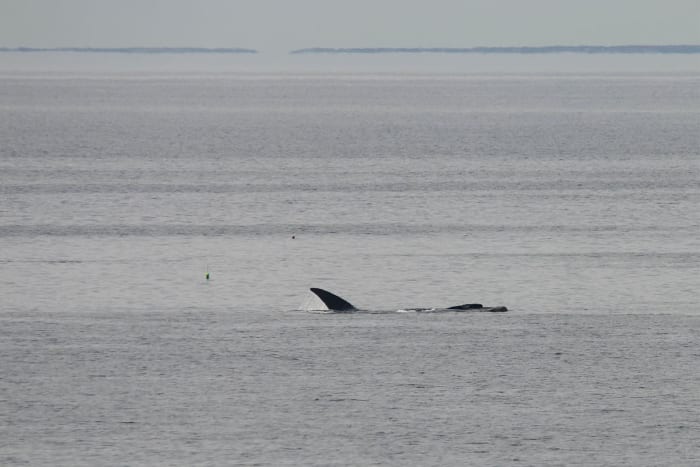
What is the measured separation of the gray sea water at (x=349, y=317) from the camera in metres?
18.5

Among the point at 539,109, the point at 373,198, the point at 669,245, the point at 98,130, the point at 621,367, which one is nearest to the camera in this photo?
the point at 621,367

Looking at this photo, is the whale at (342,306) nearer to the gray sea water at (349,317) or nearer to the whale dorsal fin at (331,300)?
the whale dorsal fin at (331,300)

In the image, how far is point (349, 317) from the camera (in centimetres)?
2692

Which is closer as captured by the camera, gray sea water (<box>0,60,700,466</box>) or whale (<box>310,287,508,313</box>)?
gray sea water (<box>0,60,700,466</box>)

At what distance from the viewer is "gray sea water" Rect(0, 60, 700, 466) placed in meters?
18.5

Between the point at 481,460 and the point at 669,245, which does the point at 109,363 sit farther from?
the point at 669,245

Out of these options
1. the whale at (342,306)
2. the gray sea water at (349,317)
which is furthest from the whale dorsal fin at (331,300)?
the gray sea water at (349,317)

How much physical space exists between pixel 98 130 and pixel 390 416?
279 ft

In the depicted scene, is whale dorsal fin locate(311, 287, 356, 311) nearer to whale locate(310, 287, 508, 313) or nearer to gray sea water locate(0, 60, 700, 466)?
whale locate(310, 287, 508, 313)

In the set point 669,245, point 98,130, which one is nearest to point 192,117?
point 98,130

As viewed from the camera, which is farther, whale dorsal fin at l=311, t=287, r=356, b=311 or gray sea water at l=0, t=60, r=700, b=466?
whale dorsal fin at l=311, t=287, r=356, b=311

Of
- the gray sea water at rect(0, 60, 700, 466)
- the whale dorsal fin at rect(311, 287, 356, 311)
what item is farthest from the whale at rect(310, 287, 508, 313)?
the gray sea water at rect(0, 60, 700, 466)

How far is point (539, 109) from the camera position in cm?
14900

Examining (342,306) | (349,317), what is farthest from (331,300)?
(349,317)
